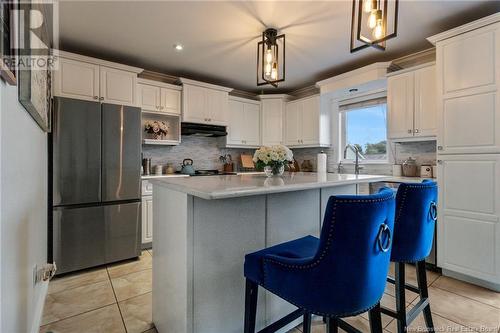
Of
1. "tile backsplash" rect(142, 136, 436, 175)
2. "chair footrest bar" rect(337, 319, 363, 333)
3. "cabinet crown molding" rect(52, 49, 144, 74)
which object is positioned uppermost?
"cabinet crown molding" rect(52, 49, 144, 74)

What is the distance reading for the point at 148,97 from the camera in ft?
11.8

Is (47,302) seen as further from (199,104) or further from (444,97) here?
(444,97)

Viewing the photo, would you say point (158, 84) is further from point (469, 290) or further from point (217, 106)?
point (469, 290)

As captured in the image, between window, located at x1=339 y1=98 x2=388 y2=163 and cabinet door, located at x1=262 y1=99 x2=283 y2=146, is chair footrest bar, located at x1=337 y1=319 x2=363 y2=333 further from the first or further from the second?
cabinet door, located at x1=262 y1=99 x2=283 y2=146

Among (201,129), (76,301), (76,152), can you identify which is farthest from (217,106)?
(76,301)

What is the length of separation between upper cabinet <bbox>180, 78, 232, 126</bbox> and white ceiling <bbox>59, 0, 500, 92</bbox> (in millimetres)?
340

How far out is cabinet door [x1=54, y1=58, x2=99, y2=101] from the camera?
2859 mm

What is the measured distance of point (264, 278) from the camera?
3.74ft

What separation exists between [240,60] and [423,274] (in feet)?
10.2

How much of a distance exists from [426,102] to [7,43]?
11.5ft

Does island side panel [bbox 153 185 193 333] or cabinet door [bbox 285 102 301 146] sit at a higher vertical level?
cabinet door [bbox 285 102 301 146]

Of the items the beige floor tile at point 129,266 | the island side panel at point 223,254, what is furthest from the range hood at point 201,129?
the island side panel at point 223,254

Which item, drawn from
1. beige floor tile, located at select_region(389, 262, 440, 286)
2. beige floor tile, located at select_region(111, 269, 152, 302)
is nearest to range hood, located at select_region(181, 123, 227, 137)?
beige floor tile, located at select_region(111, 269, 152, 302)

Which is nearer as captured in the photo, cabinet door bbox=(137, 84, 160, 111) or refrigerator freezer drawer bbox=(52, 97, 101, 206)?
refrigerator freezer drawer bbox=(52, 97, 101, 206)
